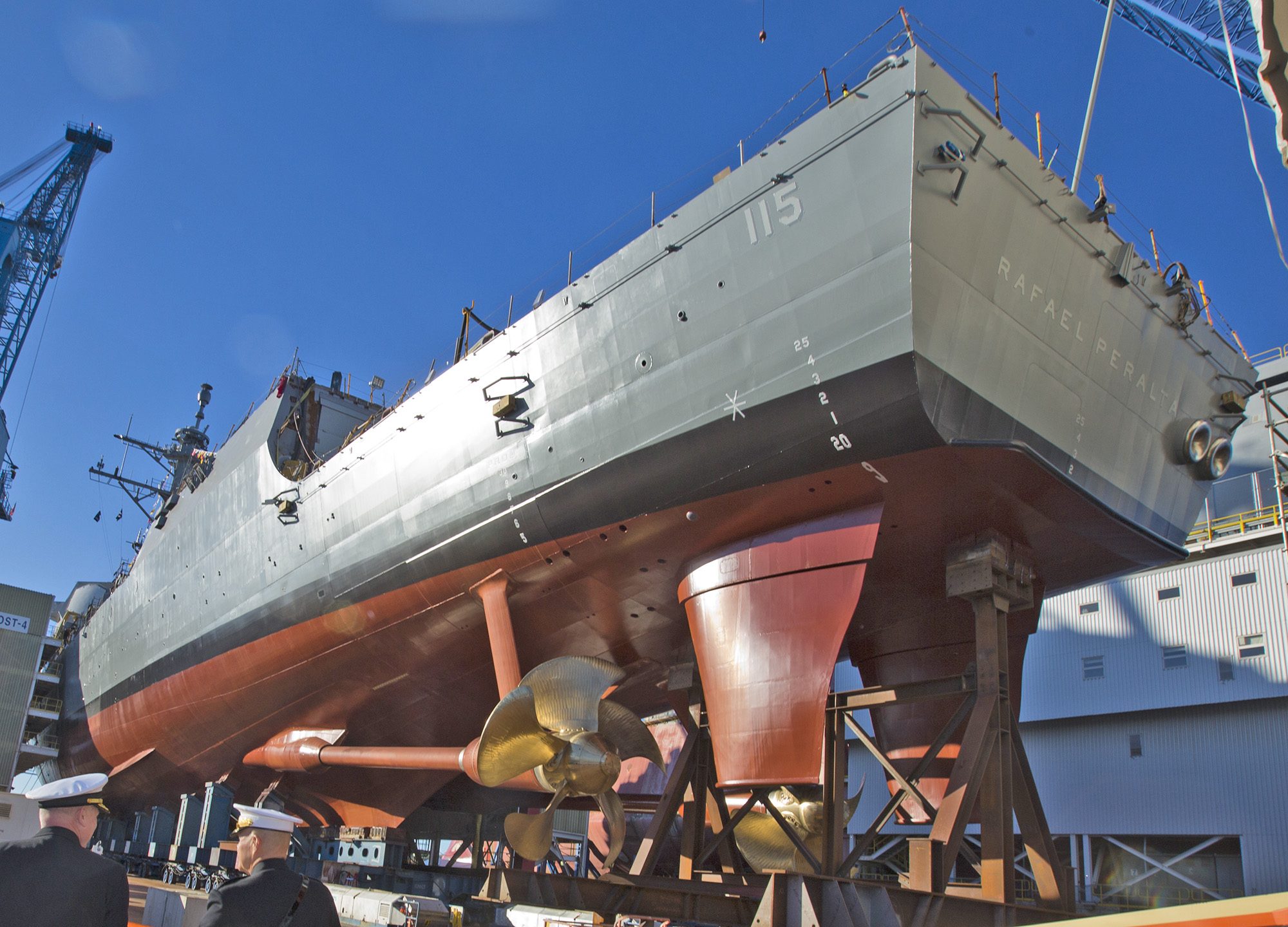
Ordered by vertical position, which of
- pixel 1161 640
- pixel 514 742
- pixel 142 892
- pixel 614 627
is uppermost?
pixel 1161 640

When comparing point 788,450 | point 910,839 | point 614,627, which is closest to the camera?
point 910,839

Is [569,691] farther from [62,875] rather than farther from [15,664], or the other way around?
[15,664]

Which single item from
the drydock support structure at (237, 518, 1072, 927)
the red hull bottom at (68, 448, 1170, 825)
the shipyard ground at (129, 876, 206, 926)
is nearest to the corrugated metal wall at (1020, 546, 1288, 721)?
the red hull bottom at (68, 448, 1170, 825)

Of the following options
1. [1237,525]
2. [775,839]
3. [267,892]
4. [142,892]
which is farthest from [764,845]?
[1237,525]

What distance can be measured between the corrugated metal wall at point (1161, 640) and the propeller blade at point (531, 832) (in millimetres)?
13463

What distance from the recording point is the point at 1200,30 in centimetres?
3631

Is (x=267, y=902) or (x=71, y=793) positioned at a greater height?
(x=71, y=793)

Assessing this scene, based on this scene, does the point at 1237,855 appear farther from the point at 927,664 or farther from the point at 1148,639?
the point at 927,664

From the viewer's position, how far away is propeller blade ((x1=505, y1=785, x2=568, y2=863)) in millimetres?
10695

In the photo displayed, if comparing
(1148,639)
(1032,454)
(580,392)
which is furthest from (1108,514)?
(1148,639)

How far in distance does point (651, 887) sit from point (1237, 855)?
649 inches

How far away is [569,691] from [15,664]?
2491cm

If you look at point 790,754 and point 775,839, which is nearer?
point 790,754

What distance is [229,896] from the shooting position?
3.62 m
